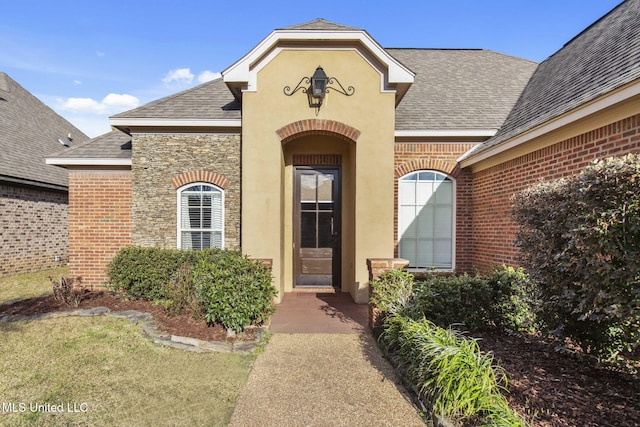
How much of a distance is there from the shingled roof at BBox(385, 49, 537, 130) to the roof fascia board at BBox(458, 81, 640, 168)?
1162mm

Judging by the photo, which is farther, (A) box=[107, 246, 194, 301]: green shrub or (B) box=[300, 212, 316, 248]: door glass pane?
(B) box=[300, 212, 316, 248]: door glass pane

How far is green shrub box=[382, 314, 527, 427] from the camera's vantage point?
2645 millimetres

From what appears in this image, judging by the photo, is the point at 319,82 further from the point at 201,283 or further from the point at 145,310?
the point at 145,310

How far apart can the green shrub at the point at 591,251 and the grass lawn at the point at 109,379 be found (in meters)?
3.41

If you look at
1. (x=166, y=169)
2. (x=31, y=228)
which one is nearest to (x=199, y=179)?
(x=166, y=169)

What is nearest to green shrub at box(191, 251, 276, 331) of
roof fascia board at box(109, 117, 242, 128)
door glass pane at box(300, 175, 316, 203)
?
door glass pane at box(300, 175, 316, 203)

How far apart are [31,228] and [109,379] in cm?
1026

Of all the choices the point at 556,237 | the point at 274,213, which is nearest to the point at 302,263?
the point at 274,213

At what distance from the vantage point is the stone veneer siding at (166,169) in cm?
759

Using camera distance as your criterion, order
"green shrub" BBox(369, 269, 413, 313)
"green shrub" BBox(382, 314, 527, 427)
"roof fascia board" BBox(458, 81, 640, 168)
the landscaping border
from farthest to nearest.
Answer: "green shrub" BBox(369, 269, 413, 313)
the landscaping border
"roof fascia board" BBox(458, 81, 640, 168)
"green shrub" BBox(382, 314, 527, 427)

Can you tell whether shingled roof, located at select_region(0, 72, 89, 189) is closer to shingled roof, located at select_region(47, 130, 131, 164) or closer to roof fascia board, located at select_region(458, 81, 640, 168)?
shingled roof, located at select_region(47, 130, 131, 164)

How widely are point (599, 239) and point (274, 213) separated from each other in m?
5.19

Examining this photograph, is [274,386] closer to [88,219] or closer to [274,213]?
[274,213]

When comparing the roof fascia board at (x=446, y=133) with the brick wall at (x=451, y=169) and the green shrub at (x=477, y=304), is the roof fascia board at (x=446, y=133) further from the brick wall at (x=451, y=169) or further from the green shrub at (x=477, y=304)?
the green shrub at (x=477, y=304)
